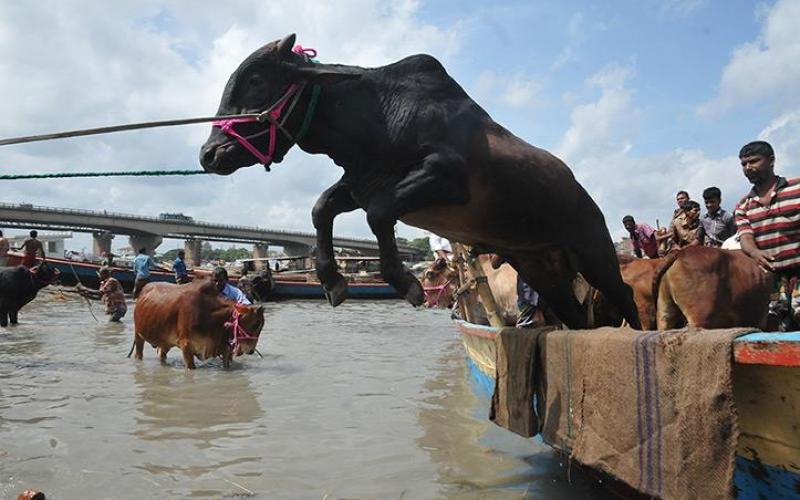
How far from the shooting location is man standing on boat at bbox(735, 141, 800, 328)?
406 centimetres

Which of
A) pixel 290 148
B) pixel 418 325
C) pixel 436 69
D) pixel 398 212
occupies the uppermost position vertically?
pixel 436 69

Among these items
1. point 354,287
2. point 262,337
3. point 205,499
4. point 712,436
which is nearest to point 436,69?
point 712,436

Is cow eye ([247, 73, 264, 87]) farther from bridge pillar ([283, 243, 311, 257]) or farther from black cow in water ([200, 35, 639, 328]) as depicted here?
bridge pillar ([283, 243, 311, 257])

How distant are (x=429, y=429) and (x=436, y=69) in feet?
11.1

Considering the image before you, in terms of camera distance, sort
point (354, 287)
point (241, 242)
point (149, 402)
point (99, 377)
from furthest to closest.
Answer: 1. point (241, 242)
2. point (354, 287)
3. point (99, 377)
4. point (149, 402)

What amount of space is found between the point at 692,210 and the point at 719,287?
3.05m

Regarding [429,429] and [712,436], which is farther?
[429,429]

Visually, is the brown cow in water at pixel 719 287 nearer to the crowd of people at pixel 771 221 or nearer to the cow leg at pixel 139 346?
the crowd of people at pixel 771 221

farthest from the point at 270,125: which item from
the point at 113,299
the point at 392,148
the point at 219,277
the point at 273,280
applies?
the point at 273,280

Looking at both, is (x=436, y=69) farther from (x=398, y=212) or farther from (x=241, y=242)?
(x=241, y=242)

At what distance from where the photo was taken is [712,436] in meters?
2.32

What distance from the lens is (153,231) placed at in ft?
205

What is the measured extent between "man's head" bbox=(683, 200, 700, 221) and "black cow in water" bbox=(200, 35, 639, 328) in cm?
433

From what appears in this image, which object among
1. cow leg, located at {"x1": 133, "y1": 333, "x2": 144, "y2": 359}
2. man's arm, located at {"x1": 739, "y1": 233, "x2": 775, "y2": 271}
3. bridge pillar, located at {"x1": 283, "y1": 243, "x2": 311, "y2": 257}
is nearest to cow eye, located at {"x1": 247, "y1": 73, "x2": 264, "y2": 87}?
man's arm, located at {"x1": 739, "y1": 233, "x2": 775, "y2": 271}
